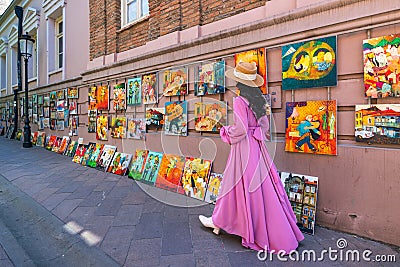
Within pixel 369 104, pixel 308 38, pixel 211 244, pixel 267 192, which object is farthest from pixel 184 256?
pixel 308 38

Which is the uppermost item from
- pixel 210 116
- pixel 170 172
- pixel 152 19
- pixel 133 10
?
pixel 133 10

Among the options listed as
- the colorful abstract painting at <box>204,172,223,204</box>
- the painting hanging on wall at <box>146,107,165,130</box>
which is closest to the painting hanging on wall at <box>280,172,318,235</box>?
the colorful abstract painting at <box>204,172,223,204</box>

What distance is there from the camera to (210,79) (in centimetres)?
412

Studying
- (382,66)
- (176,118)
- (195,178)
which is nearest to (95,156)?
(176,118)

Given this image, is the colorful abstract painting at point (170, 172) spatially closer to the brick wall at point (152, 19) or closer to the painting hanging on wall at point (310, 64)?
the painting hanging on wall at point (310, 64)

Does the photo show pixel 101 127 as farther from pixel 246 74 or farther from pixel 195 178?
pixel 246 74

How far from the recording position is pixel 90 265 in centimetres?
224

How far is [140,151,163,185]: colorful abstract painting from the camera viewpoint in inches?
192

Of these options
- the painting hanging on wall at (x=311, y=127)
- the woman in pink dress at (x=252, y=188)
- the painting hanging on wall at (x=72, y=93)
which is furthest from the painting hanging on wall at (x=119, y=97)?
the painting hanging on wall at (x=311, y=127)

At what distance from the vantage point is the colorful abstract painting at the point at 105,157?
6.07 metres

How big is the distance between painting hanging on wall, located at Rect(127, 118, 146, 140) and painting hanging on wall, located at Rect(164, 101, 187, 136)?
0.82m

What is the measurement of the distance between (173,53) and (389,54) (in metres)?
3.56

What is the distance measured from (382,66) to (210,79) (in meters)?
2.41

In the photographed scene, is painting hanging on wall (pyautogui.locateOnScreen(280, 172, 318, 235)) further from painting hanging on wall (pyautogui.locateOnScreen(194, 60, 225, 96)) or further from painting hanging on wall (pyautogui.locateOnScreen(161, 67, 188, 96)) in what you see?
painting hanging on wall (pyautogui.locateOnScreen(161, 67, 188, 96))
